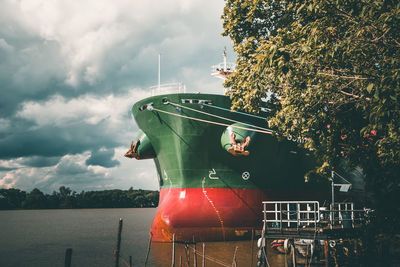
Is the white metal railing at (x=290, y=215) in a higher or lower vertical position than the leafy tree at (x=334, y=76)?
lower

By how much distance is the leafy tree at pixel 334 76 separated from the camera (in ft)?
28.9

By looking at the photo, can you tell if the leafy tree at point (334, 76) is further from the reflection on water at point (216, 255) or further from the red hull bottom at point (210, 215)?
the red hull bottom at point (210, 215)

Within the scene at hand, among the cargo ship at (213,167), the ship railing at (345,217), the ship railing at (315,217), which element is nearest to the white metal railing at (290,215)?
the ship railing at (315,217)

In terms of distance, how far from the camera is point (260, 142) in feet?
70.9

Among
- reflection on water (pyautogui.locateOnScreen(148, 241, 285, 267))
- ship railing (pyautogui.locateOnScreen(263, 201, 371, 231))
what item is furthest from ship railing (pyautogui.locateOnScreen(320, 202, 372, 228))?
reflection on water (pyautogui.locateOnScreen(148, 241, 285, 267))

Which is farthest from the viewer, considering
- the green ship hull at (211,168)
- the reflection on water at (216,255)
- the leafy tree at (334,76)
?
Answer: the green ship hull at (211,168)

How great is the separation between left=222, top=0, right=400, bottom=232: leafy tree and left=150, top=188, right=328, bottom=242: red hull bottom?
7846mm

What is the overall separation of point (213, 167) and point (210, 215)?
2.72m

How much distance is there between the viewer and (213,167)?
21438 mm

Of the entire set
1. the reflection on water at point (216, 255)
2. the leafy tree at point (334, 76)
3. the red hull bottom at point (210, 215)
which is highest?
the leafy tree at point (334, 76)

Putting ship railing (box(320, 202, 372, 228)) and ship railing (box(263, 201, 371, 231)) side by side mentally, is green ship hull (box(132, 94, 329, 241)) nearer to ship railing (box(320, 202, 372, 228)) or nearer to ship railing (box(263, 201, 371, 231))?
ship railing (box(263, 201, 371, 231))

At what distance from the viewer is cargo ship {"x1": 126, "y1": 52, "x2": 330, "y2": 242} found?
20750 millimetres

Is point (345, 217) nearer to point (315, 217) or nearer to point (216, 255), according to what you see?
point (315, 217)

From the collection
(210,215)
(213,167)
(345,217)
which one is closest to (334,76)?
(345,217)
